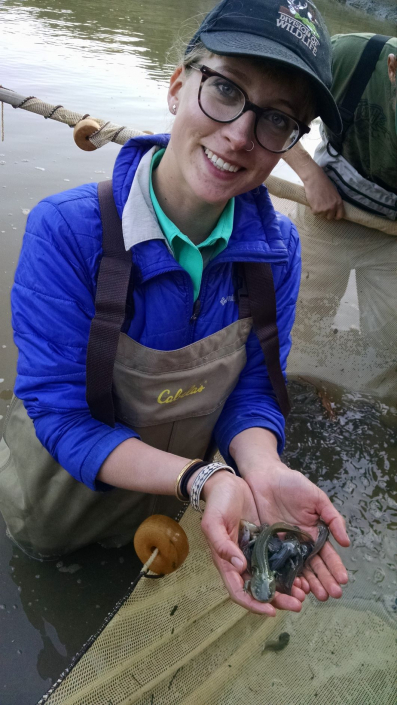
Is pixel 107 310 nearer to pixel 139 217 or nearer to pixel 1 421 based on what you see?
pixel 139 217

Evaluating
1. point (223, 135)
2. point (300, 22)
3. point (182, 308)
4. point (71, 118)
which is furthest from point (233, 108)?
point (71, 118)

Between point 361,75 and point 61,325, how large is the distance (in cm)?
245

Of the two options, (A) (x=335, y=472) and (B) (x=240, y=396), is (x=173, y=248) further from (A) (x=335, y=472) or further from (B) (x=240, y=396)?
(A) (x=335, y=472)

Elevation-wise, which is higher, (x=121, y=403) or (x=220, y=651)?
(x=121, y=403)

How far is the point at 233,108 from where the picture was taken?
180 centimetres

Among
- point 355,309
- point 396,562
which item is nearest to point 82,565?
point 396,562

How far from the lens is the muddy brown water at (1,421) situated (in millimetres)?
2367

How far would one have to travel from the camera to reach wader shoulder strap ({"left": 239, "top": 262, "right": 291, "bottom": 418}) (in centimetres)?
226

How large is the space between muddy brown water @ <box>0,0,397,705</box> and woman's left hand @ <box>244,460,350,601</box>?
0.94 meters

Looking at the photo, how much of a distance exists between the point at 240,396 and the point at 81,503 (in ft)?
2.86

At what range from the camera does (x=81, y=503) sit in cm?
232

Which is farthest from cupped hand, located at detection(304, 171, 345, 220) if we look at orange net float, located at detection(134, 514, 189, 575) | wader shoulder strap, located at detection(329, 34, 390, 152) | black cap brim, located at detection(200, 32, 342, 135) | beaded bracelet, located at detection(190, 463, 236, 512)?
orange net float, located at detection(134, 514, 189, 575)

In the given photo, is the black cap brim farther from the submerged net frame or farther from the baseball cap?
the submerged net frame

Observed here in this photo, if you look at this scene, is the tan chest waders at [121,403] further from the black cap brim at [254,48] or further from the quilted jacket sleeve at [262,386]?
the black cap brim at [254,48]
